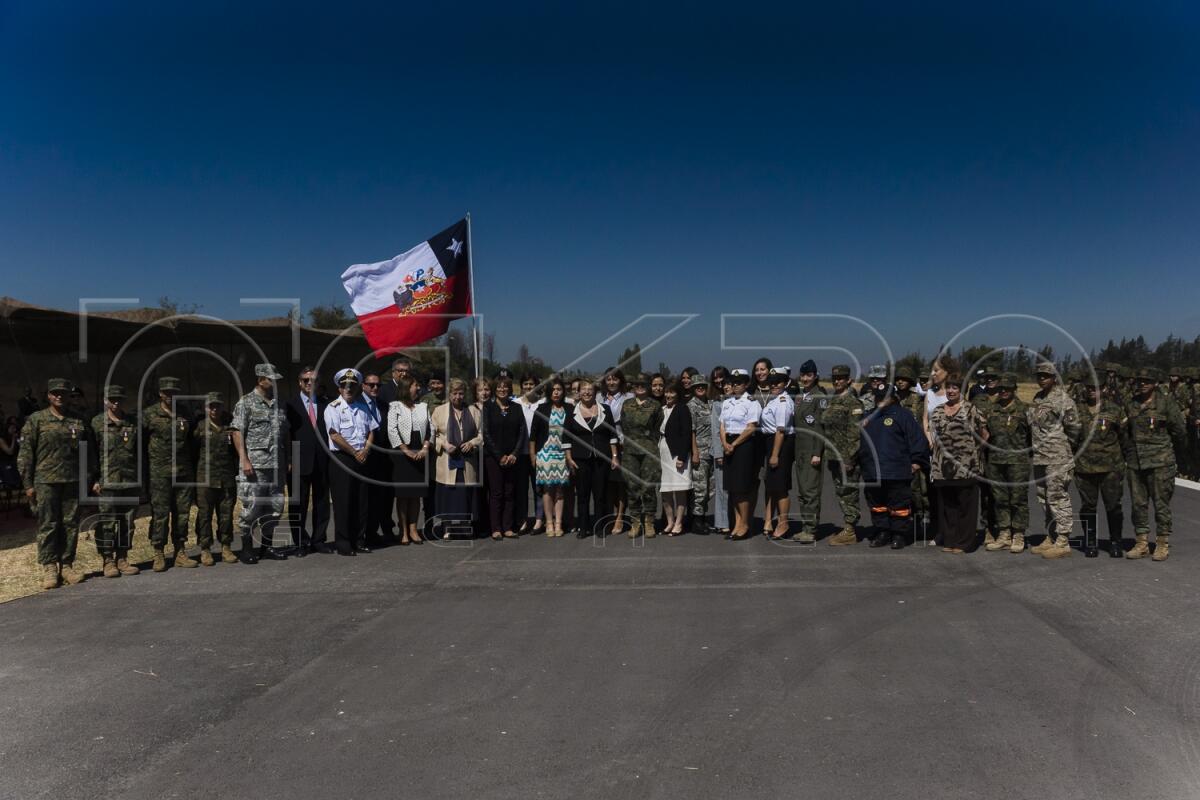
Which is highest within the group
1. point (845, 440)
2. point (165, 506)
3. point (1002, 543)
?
point (845, 440)

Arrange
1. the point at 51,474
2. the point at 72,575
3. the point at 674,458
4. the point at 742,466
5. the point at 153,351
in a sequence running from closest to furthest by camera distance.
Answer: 1. the point at 51,474
2. the point at 72,575
3. the point at 742,466
4. the point at 674,458
5. the point at 153,351

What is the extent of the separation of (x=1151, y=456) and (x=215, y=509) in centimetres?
933

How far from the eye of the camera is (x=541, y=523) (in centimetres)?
973

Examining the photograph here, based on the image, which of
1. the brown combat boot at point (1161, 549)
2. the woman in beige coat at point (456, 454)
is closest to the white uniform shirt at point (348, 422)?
the woman in beige coat at point (456, 454)

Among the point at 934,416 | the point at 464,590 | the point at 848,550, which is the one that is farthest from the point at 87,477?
the point at 934,416

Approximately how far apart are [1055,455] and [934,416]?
1.16 metres

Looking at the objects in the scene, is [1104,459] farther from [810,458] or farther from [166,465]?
[166,465]

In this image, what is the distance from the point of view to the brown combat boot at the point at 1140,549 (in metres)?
7.53

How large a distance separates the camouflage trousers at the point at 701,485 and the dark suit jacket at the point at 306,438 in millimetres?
4163

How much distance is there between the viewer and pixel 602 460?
9.32 metres

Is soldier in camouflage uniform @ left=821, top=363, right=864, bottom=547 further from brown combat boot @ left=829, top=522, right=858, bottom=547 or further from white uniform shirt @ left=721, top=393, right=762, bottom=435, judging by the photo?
white uniform shirt @ left=721, top=393, right=762, bottom=435

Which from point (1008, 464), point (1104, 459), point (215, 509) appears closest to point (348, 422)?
point (215, 509)

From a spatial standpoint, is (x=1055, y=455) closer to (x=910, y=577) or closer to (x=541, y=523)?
(x=910, y=577)

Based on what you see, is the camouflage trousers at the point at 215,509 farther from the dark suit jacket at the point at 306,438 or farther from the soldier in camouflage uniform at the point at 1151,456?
the soldier in camouflage uniform at the point at 1151,456
